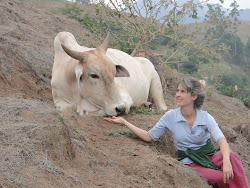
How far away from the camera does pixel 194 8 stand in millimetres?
10617

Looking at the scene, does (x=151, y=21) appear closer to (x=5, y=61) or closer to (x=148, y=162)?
(x=5, y=61)

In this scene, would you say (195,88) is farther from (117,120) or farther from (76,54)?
(76,54)

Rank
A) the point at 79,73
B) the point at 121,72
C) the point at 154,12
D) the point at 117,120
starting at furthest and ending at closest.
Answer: the point at 154,12 < the point at 121,72 < the point at 79,73 < the point at 117,120

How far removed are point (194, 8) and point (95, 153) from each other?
693 cm

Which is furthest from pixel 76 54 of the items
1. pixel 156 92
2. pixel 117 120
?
pixel 156 92

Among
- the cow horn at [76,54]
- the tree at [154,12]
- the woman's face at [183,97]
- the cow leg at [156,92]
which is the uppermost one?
the tree at [154,12]

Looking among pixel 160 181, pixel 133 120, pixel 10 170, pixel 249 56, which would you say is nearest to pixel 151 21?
pixel 133 120

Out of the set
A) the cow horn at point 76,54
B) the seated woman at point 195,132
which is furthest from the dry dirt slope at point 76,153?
the cow horn at point 76,54

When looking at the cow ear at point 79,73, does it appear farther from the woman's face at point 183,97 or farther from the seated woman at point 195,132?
the woman's face at point 183,97

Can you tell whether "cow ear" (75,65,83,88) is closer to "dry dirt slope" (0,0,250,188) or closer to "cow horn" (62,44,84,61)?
"cow horn" (62,44,84,61)

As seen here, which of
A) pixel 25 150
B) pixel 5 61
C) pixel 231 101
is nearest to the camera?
pixel 25 150

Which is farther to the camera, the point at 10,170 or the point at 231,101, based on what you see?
the point at 231,101

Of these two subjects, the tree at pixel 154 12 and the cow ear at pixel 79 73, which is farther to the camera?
the tree at pixel 154 12

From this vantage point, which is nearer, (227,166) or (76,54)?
(227,166)
